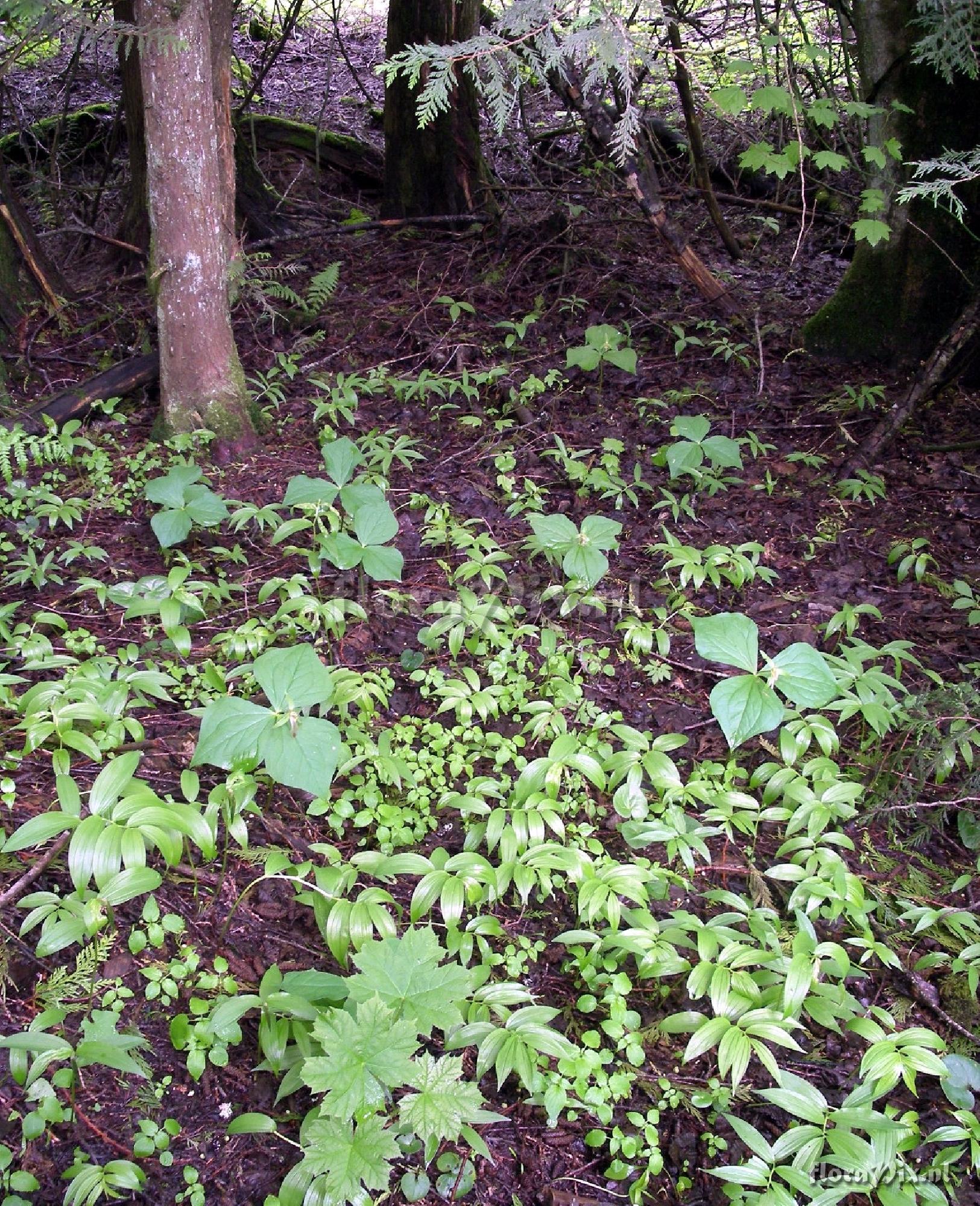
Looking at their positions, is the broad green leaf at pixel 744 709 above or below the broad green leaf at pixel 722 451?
below

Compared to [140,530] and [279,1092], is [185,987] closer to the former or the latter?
[279,1092]

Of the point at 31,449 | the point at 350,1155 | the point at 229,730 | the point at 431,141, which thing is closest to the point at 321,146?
the point at 431,141

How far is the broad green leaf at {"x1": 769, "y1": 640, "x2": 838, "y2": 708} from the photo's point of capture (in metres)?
2.65

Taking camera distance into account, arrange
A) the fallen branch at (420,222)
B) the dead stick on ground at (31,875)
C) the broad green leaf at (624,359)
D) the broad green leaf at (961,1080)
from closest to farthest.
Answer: the broad green leaf at (961,1080) → the dead stick on ground at (31,875) → the broad green leaf at (624,359) → the fallen branch at (420,222)

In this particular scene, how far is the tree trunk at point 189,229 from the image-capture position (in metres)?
3.66

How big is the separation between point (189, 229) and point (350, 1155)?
3.90 meters

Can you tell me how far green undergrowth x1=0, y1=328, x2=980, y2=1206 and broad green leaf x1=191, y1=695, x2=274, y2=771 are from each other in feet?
0.03

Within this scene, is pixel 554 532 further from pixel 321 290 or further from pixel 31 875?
pixel 321 290

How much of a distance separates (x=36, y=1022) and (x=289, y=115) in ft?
28.2

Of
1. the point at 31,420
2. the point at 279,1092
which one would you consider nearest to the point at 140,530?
the point at 31,420

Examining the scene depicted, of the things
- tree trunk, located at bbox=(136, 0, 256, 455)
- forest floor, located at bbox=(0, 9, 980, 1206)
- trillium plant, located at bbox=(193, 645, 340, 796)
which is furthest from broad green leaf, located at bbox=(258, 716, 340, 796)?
tree trunk, located at bbox=(136, 0, 256, 455)

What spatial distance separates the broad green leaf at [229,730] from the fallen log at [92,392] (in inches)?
102

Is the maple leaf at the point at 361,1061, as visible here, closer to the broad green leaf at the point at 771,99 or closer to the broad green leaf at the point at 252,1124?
the broad green leaf at the point at 252,1124

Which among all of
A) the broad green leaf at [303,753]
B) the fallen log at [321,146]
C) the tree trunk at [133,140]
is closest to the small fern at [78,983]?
the broad green leaf at [303,753]
